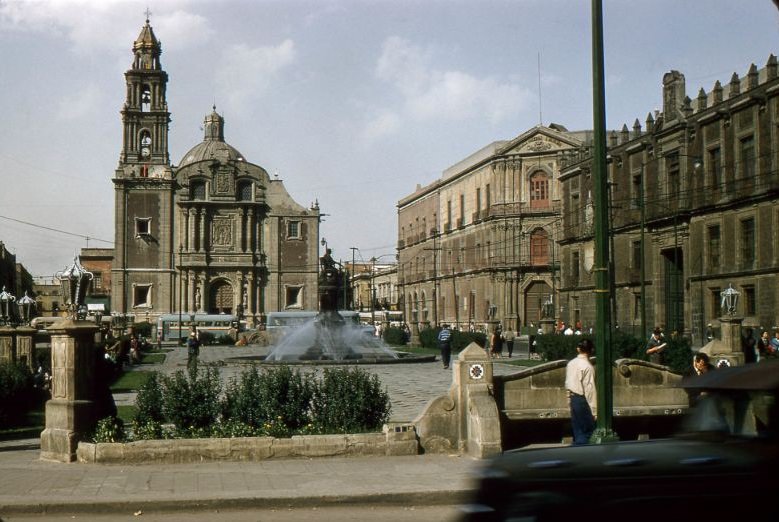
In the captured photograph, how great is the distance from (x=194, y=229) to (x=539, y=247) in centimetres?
3130

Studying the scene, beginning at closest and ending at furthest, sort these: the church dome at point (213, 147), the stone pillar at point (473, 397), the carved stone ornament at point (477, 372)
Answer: the stone pillar at point (473, 397)
the carved stone ornament at point (477, 372)
the church dome at point (213, 147)

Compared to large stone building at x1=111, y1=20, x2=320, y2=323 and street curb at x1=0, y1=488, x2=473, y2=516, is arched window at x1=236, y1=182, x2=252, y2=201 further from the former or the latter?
street curb at x1=0, y1=488, x2=473, y2=516

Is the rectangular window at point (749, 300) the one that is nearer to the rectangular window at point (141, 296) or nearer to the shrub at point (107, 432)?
the shrub at point (107, 432)

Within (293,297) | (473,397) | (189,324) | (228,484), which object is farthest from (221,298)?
(228,484)

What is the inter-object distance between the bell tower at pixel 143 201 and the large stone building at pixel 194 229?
0.09 m

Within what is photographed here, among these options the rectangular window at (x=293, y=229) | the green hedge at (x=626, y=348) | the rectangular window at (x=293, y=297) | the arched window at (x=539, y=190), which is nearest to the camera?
the green hedge at (x=626, y=348)

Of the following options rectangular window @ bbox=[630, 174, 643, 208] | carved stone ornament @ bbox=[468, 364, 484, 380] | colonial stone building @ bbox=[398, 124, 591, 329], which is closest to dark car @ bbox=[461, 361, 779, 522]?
carved stone ornament @ bbox=[468, 364, 484, 380]

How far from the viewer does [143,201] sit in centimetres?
8688

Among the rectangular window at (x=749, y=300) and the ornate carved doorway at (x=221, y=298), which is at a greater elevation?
the ornate carved doorway at (x=221, y=298)

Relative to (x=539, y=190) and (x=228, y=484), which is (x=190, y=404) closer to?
(x=228, y=484)

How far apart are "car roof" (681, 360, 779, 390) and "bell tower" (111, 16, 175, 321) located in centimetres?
8106

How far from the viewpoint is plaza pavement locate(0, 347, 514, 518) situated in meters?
10.5

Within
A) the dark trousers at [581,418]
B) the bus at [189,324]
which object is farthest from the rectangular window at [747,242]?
the bus at [189,324]

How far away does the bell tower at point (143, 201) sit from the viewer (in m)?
85.8
